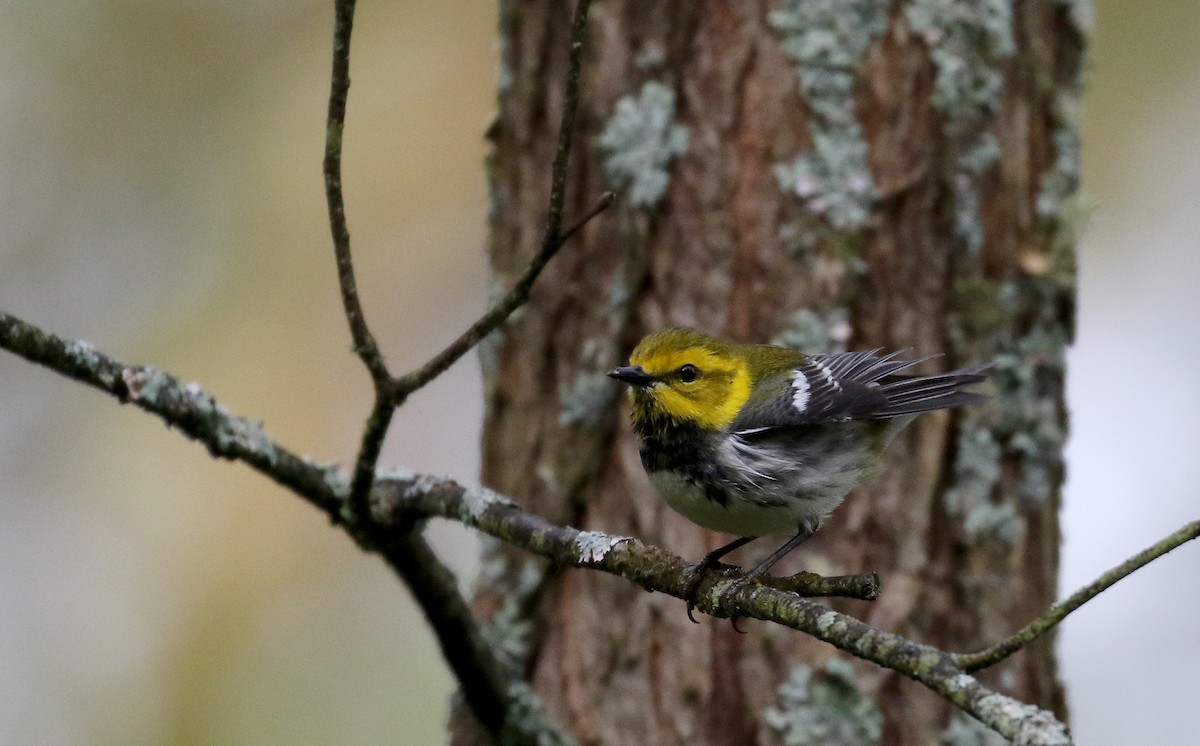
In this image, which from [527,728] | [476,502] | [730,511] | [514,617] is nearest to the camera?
[476,502]

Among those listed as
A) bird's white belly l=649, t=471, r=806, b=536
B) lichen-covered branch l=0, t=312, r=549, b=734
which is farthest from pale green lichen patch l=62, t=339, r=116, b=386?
bird's white belly l=649, t=471, r=806, b=536

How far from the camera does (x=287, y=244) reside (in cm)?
662

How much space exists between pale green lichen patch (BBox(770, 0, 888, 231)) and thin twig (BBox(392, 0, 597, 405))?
1193 millimetres

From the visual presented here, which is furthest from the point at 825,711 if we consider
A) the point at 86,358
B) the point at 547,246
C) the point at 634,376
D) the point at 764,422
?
the point at 86,358

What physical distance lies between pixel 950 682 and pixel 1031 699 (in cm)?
203

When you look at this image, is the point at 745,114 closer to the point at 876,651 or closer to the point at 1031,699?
the point at 1031,699

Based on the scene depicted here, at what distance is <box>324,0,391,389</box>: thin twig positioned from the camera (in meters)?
2.22

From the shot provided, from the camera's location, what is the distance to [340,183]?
2.31 m

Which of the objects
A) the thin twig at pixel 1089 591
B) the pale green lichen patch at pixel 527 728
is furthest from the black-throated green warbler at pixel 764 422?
the thin twig at pixel 1089 591

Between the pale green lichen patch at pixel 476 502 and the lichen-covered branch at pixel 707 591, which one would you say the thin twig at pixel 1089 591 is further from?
the pale green lichen patch at pixel 476 502

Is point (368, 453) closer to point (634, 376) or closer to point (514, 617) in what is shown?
point (634, 376)

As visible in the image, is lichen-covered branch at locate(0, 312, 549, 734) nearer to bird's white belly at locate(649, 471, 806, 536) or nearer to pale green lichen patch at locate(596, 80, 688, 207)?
bird's white belly at locate(649, 471, 806, 536)

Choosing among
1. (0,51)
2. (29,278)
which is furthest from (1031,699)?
(0,51)

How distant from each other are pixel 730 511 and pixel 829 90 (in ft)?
4.57
